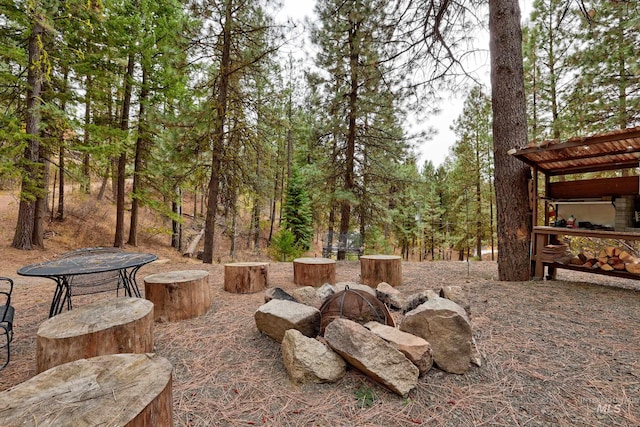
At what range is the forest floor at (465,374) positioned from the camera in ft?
5.11

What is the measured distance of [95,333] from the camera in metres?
1.74

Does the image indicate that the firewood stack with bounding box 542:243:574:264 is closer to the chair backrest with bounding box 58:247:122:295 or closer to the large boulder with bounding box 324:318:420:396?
the large boulder with bounding box 324:318:420:396

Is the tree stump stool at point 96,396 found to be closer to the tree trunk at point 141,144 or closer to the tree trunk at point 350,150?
the tree trunk at point 350,150

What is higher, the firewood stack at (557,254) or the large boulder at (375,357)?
the firewood stack at (557,254)

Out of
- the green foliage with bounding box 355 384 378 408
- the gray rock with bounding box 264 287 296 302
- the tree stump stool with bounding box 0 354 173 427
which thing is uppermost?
the tree stump stool with bounding box 0 354 173 427

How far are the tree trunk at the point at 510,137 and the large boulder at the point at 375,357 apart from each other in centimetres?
354

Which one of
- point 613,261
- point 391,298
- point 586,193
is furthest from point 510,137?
point 391,298

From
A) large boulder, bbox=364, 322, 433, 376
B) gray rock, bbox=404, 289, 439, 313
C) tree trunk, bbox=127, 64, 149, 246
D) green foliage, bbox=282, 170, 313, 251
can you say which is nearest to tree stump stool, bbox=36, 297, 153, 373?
large boulder, bbox=364, 322, 433, 376

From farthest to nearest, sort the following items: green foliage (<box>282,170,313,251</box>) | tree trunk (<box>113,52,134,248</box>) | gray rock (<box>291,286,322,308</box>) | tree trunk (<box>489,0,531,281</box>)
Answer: green foliage (<box>282,170,313,251</box>) → tree trunk (<box>113,52,134,248</box>) → tree trunk (<box>489,0,531,281</box>) → gray rock (<box>291,286,322,308</box>)

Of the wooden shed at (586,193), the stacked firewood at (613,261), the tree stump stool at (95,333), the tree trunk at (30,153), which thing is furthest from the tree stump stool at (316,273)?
the tree trunk at (30,153)

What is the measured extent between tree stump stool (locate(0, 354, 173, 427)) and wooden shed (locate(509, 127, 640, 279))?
4.83 meters

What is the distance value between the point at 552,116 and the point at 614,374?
9.54 m

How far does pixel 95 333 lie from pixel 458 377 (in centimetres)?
245

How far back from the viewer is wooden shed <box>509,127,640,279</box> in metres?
3.65
